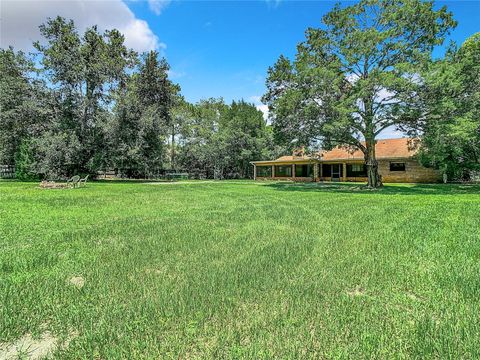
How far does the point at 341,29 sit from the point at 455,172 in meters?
14.3

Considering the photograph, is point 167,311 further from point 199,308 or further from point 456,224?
point 456,224

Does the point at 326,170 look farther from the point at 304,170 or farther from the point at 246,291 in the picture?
the point at 246,291

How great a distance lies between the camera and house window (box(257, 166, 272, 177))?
38.7 m

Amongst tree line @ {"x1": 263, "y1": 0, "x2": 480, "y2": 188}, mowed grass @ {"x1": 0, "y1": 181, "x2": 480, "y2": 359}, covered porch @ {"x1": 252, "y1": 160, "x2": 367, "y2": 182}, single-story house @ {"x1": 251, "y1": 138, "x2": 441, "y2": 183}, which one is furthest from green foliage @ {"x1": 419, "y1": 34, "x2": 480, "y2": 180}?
mowed grass @ {"x1": 0, "y1": 181, "x2": 480, "y2": 359}

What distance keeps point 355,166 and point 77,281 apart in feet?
99.9

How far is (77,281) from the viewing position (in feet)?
10.9

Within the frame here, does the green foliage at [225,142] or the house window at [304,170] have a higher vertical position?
the green foliage at [225,142]

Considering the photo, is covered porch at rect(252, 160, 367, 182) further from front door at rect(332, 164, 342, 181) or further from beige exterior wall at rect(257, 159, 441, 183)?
beige exterior wall at rect(257, 159, 441, 183)

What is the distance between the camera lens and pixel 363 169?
29.8 m

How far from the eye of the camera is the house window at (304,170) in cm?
3356

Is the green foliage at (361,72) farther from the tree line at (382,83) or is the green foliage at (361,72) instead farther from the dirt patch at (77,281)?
the dirt patch at (77,281)

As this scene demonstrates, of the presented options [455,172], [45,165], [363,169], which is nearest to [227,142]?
[363,169]

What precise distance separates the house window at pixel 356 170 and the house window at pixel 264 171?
10.4m

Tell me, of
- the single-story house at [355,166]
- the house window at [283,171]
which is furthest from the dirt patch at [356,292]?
the house window at [283,171]
